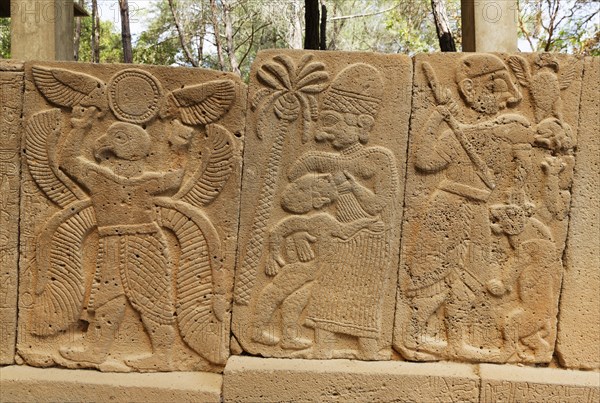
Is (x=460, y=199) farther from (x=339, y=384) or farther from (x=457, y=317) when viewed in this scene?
(x=339, y=384)

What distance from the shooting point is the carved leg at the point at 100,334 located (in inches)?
119

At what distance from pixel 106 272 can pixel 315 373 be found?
4.23ft

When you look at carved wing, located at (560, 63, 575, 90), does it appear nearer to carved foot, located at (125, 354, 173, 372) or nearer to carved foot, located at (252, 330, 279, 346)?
carved foot, located at (252, 330, 279, 346)

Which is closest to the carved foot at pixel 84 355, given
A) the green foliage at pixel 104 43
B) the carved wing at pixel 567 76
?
the carved wing at pixel 567 76

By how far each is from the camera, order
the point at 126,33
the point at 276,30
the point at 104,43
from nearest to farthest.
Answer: the point at 126,33 → the point at 276,30 → the point at 104,43

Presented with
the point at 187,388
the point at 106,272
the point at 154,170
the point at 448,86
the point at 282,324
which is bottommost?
the point at 187,388

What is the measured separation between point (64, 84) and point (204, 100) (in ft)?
2.51

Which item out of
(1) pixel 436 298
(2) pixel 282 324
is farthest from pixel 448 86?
(2) pixel 282 324

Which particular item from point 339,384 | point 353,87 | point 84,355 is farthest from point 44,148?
point 339,384

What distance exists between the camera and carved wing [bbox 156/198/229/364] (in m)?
3.02

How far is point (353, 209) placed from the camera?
10.0 feet

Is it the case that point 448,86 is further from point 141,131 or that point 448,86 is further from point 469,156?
point 141,131

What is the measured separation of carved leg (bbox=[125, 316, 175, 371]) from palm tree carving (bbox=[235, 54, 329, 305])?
0.91 meters

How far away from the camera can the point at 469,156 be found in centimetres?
307
